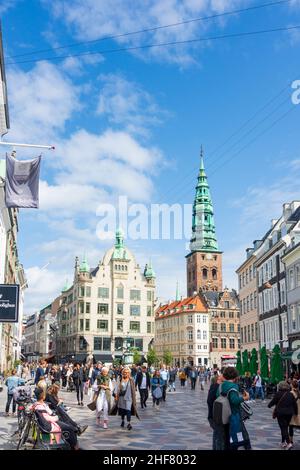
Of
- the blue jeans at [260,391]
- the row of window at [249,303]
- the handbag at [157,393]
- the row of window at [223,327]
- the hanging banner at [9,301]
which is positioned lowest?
the blue jeans at [260,391]

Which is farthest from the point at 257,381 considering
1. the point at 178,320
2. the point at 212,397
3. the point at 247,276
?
the point at 178,320

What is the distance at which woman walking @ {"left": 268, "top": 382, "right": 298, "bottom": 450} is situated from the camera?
469 inches

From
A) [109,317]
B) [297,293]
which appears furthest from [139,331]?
[297,293]

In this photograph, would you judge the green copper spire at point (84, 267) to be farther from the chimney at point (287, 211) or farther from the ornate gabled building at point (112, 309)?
the chimney at point (287, 211)

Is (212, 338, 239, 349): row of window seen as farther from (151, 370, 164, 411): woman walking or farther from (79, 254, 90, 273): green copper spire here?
(151, 370, 164, 411): woman walking

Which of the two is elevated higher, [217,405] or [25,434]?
[217,405]

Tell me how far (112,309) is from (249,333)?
31276 mm

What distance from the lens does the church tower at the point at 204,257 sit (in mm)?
128500

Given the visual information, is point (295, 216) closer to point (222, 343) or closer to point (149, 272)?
point (149, 272)

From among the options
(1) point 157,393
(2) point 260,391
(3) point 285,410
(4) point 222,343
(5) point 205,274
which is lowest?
(2) point 260,391

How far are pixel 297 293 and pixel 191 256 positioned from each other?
9651cm

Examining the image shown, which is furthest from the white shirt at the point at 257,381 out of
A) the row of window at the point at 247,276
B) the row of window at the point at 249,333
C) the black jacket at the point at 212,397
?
the row of window at the point at 247,276

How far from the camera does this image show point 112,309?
86.2 metres

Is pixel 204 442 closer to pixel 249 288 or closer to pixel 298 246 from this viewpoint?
pixel 298 246
